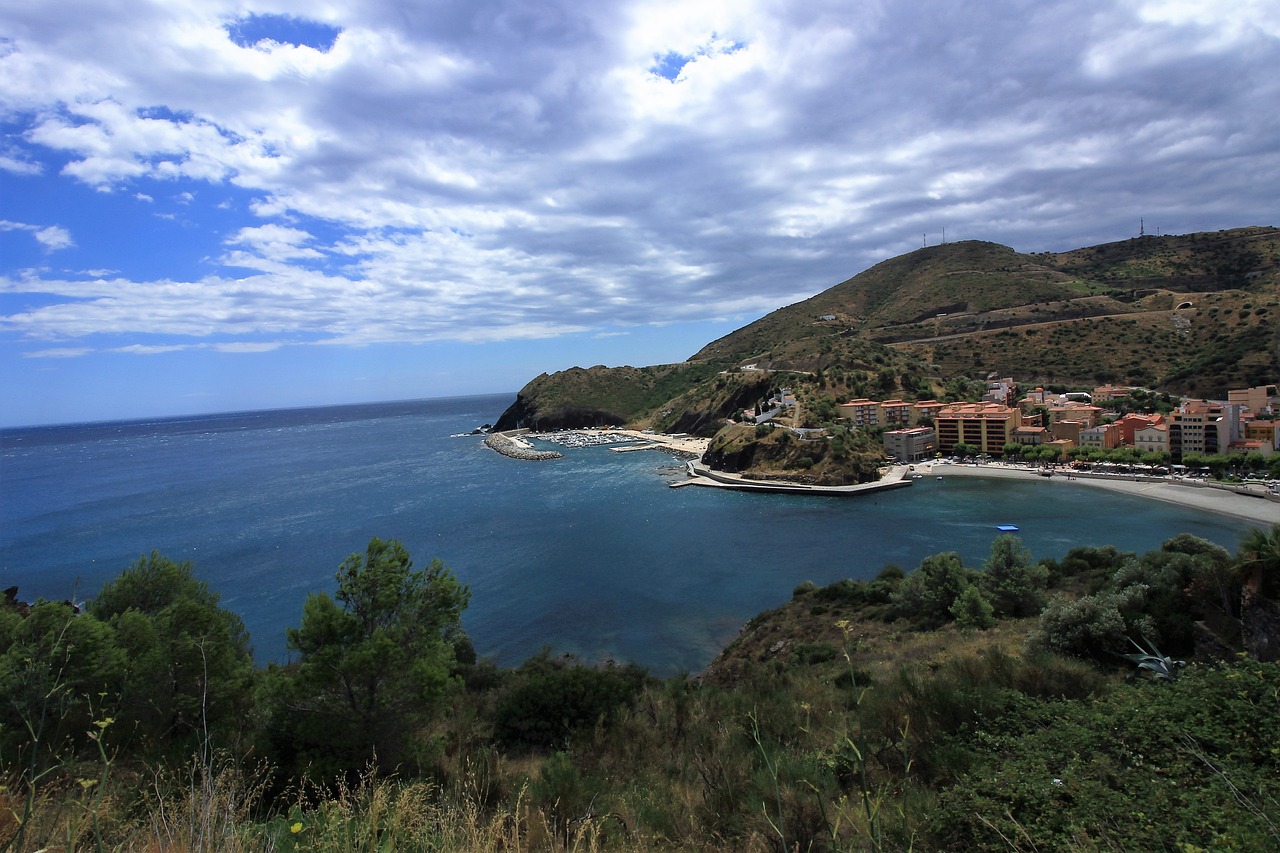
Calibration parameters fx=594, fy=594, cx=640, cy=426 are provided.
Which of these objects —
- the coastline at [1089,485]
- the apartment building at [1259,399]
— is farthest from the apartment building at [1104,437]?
the apartment building at [1259,399]

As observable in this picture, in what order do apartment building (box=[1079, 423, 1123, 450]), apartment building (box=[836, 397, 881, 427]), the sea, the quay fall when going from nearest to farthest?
the sea, the quay, apartment building (box=[1079, 423, 1123, 450]), apartment building (box=[836, 397, 881, 427])

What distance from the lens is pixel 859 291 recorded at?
97625 mm

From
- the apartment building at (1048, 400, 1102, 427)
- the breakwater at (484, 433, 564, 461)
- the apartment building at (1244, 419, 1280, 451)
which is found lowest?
the breakwater at (484, 433, 564, 461)

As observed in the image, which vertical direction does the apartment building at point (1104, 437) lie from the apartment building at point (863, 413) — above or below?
below

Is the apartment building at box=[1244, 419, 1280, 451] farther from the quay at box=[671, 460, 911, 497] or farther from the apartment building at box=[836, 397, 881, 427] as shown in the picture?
the apartment building at box=[836, 397, 881, 427]

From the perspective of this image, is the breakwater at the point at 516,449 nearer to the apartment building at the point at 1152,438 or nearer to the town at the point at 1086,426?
the town at the point at 1086,426

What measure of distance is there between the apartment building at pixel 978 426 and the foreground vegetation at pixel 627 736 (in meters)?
36.8

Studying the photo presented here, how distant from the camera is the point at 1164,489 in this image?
31.8 m

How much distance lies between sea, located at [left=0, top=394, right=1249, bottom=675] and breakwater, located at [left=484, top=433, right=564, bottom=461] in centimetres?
797

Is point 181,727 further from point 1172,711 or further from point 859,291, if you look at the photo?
point 859,291

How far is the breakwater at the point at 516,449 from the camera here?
56.9 metres

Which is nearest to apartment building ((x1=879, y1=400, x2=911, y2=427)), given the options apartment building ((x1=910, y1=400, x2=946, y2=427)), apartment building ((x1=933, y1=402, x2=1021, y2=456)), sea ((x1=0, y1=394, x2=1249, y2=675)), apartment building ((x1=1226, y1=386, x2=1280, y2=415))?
apartment building ((x1=910, y1=400, x2=946, y2=427))

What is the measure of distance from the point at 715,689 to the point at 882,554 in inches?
690

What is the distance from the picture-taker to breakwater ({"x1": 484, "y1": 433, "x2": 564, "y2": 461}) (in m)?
56.9
